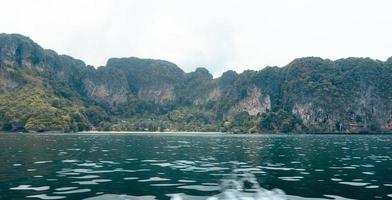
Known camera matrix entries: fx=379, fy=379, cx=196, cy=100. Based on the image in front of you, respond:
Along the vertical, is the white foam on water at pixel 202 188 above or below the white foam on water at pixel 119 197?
above

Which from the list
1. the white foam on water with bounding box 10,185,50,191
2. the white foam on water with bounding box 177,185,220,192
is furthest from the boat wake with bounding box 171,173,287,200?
the white foam on water with bounding box 10,185,50,191

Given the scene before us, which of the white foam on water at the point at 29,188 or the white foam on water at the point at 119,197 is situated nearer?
the white foam on water at the point at 119,197

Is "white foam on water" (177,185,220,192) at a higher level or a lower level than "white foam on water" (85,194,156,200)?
higher

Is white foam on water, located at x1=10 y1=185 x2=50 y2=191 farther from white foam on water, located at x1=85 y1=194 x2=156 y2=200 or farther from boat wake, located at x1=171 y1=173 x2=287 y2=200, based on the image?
boat wake, located at x1=171 y1=173 x2=287 y2=200

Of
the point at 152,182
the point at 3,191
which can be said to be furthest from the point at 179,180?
the point at 3,191

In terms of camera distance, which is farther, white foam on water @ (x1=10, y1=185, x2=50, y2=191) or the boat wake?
white foam on water @ (x1=10, y1=185, x2=50, y2=191)

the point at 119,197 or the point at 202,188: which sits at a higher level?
the point at 202,188

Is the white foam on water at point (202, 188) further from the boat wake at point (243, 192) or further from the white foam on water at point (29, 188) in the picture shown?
the white foam on water at point (29, 188)

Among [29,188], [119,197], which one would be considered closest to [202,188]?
[119,197]

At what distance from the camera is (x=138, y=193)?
22.8 metres

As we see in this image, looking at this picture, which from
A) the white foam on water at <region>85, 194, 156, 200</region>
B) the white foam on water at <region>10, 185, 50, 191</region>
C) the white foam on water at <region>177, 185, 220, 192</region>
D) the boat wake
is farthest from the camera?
the white foam on water at <region>177, 185, 220, 192</region>

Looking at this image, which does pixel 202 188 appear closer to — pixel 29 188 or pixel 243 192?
pixel 243 192

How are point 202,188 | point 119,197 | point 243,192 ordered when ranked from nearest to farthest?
point 119,197 → point 243,192 → point 202,188

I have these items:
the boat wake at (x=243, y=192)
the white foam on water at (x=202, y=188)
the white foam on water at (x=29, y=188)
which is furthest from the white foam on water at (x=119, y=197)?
the white foam on water at (x=29, y=188)
